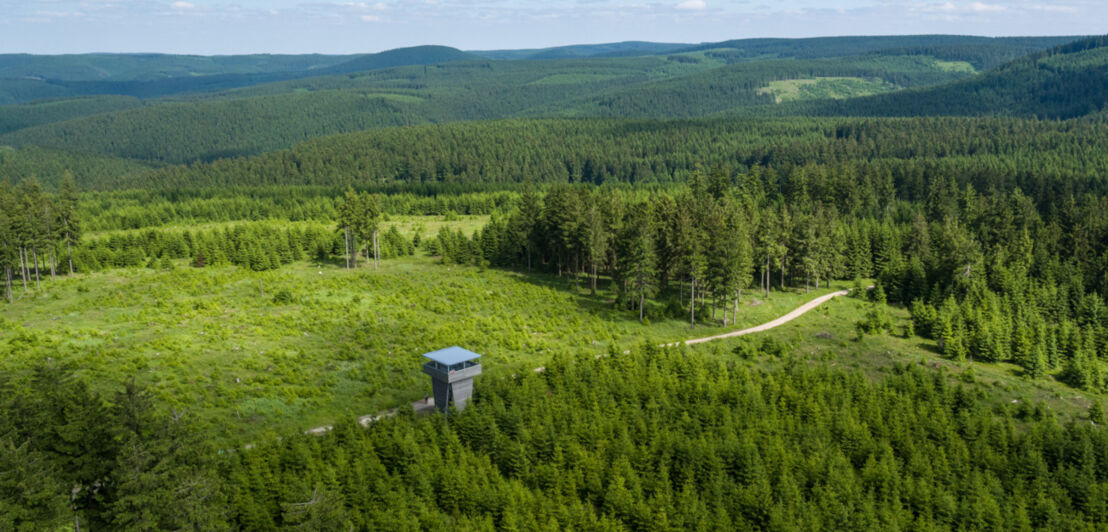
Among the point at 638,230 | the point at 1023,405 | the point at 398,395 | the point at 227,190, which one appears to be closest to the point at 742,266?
the point at 638,230

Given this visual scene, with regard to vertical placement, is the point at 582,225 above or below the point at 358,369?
above

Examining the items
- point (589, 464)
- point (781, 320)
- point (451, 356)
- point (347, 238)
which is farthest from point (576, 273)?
point (589, 464)

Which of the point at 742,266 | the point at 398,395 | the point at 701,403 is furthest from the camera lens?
the point at 742,266

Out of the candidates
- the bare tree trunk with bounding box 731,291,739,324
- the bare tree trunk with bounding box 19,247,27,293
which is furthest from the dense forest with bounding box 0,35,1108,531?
the bare tree trunk with bounding box 19,247,27,293

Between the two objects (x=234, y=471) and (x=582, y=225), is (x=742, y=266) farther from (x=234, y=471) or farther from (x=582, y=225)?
(x=234, y=471)

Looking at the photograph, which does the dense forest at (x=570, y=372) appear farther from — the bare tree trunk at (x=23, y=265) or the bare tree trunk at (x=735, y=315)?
the bare tree trunk at (x=23, y=265)

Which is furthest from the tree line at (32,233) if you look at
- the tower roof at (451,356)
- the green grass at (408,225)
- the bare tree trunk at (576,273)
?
the bare tree trunk at (576,273)

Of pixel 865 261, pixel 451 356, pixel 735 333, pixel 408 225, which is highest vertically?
pixel 451 356

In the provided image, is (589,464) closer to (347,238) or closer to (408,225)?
(347,238)
